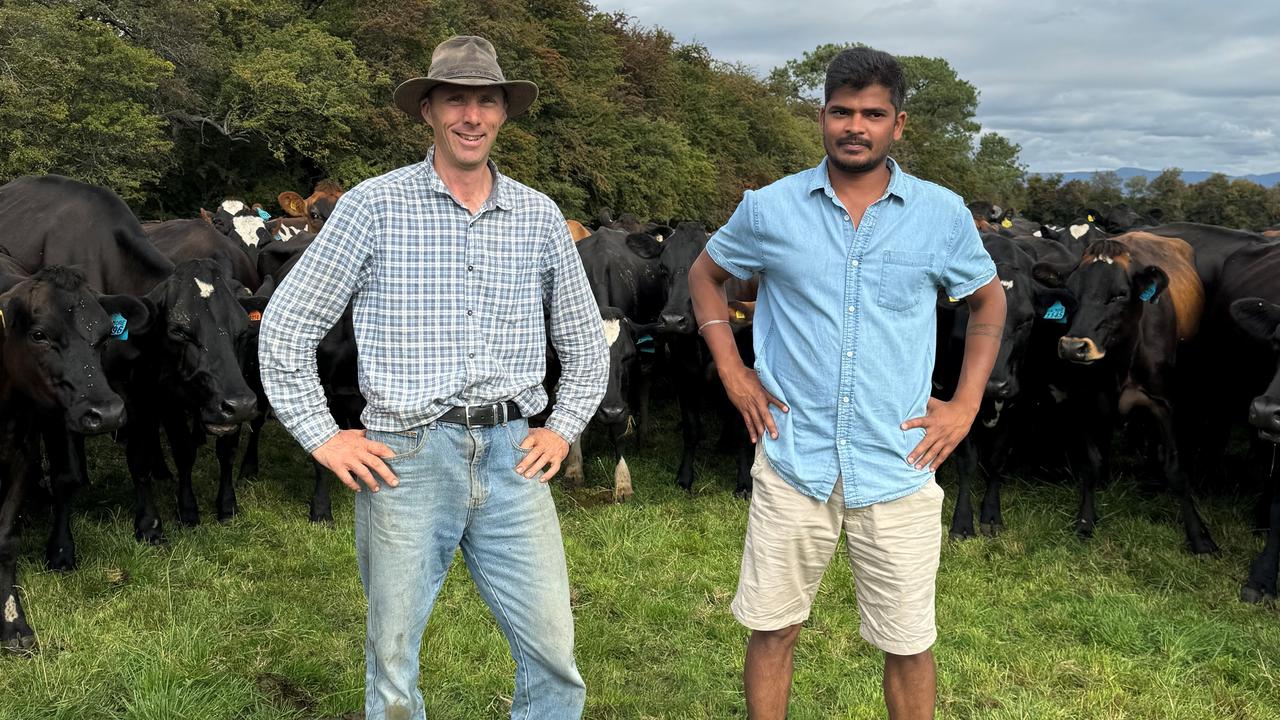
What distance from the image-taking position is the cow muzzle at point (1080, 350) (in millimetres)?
6367

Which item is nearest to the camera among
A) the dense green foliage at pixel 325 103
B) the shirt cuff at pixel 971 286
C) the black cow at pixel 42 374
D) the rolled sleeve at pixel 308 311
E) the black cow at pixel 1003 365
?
the rolled sleeve at pixel 308 311

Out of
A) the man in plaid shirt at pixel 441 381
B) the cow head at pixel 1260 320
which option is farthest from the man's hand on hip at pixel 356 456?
the cow head at pixel 1260 320

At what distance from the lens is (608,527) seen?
264 inches

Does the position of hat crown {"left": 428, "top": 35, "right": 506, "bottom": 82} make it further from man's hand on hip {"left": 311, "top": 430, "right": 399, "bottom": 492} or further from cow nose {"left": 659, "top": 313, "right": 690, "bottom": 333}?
cow nose {"left": 659, "top": 313, "right": 690, "bottom": 333}

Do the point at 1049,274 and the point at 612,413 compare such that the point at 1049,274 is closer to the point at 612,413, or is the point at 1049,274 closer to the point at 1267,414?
the point at 1267,414

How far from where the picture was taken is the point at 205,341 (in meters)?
5.92

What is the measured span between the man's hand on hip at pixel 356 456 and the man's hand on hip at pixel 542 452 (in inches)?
15.5

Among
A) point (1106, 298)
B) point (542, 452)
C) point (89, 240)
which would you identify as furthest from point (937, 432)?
point (89, 240)

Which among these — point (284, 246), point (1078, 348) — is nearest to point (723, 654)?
point (1078, 348)

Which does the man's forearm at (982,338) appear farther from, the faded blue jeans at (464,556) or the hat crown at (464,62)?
the hat crown at (464,62)

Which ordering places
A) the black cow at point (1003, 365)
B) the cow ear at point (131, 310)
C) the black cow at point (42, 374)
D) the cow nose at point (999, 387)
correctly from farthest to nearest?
1. the black cow at point (1003, 365)
2. the cow nose at point (999, 387)
3. the cow ear at point (131, 310)
4. the black cow at point (42, 374)

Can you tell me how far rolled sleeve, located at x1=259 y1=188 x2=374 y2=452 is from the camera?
9.07 feet

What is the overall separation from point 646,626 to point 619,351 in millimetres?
2621

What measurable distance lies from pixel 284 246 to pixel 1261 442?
8.39m
